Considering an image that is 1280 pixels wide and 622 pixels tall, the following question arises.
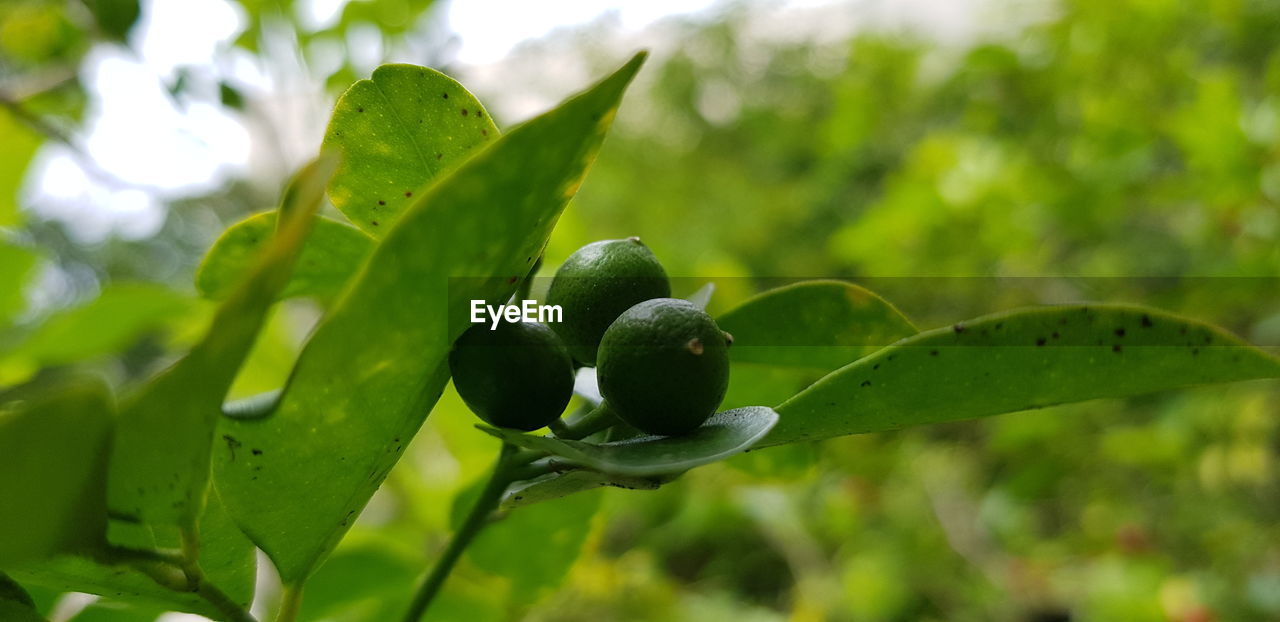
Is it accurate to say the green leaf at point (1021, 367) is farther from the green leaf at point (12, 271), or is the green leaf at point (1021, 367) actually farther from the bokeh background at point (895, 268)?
the green leaf at point (12, 271)

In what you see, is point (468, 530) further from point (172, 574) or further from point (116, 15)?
point (116, 15)

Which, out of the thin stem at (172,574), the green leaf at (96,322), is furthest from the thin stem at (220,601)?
the green leaf at (96,322)

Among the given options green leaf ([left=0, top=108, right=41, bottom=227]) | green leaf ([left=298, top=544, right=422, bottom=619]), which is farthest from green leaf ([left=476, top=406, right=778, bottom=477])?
green leaf ([left=0, top=108, right=41, bottom=227])

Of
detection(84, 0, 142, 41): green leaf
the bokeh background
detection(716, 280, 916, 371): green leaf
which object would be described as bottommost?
the bokeh background

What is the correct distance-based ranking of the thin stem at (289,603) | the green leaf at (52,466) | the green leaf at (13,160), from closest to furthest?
the green leaf at (52,466) < the thin stem at (289,603) < the green leaf at (13,160)

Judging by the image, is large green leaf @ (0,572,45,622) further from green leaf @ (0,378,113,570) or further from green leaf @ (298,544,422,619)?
green leaf @ (298,544,422,619)

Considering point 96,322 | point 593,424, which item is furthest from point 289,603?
point 96,322
